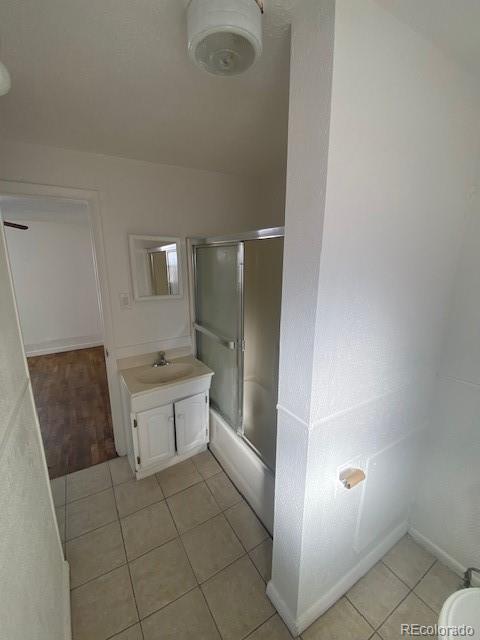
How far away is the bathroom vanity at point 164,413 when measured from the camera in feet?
6.09

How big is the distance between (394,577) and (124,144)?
2863 mm

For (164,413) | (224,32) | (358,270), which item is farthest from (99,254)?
(358,270)

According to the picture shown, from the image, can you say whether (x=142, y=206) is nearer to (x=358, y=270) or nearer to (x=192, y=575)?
(x=358, y=270)

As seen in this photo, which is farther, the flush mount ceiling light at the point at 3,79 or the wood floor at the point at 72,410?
the wood floor at the point at 72,410

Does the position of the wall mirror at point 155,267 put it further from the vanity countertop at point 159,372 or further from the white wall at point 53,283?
the white wall at point 53,283

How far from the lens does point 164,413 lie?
1951 mm

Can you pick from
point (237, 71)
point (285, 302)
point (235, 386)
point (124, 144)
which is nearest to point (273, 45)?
point (237, 71)

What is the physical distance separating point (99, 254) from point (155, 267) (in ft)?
1.31

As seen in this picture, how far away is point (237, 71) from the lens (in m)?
0.86

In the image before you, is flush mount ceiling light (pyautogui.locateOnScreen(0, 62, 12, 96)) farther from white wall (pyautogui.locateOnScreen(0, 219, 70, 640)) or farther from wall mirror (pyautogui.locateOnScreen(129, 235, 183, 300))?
wall mirror (pyautogui.locateOnScreen(129, 235, 183, 300))

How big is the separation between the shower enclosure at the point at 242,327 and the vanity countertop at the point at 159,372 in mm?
130

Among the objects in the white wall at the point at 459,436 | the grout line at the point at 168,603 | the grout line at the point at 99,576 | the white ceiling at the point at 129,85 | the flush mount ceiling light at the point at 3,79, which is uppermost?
the white ceiling at the point at 129,85

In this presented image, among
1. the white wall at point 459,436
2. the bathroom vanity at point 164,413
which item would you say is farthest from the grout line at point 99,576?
the white wall at point 459,436

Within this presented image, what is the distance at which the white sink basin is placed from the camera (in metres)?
2.06
